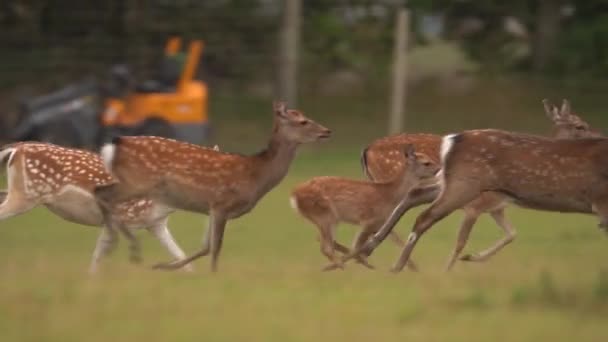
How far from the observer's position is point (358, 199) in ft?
38.4

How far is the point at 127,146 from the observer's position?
10.8m

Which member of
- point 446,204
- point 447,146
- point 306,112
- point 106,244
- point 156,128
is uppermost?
point 447,146

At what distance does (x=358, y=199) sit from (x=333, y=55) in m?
12.7

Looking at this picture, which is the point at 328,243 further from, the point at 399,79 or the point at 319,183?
the point at 399,79

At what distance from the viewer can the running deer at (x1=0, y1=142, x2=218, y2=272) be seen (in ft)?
37.8

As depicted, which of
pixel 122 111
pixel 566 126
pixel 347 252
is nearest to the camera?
pixel 347 252

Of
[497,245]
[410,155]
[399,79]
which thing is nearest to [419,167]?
[410,155]

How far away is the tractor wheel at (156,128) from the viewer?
20047mm

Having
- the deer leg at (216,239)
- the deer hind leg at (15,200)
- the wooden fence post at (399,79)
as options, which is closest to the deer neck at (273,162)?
the deer leg at (216,239)

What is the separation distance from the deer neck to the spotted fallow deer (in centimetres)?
116

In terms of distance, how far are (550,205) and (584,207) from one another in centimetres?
21

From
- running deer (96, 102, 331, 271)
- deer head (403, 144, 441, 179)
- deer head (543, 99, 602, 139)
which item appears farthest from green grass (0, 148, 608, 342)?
deer head (543, 99, 602, 139)

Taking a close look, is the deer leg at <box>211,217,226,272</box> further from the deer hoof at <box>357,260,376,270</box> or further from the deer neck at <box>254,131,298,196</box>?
the deer hoof at <box>357,260,376,270</box>

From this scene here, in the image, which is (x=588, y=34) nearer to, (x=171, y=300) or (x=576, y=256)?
(x=576, y=256)
